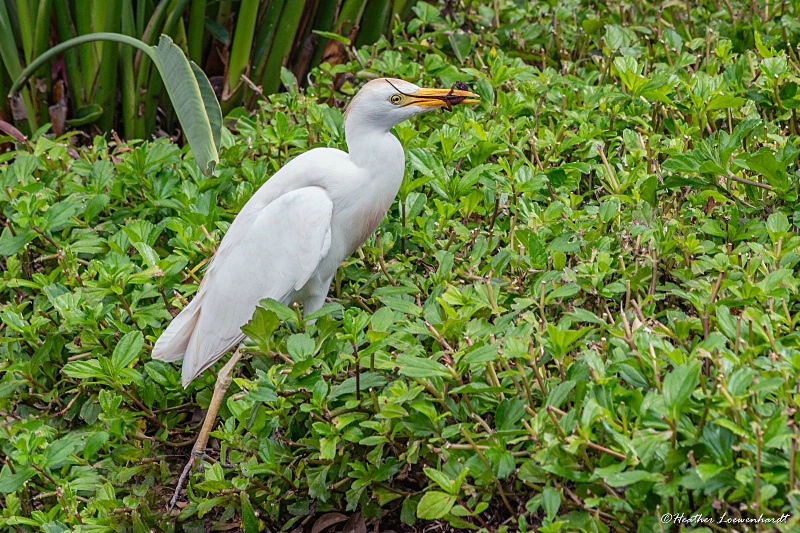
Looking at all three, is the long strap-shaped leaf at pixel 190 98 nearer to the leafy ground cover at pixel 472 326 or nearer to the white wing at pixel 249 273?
the leafy ground cover at pixel 472 326

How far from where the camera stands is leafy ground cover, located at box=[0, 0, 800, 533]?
170 cm

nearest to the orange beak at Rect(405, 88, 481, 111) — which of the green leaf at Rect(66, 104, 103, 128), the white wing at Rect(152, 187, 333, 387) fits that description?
the white wing at Rect(152, 187, 333, 387)

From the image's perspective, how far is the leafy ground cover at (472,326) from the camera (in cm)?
170

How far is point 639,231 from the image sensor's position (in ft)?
7.73

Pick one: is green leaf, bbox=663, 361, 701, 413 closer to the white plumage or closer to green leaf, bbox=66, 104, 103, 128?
the white plumage

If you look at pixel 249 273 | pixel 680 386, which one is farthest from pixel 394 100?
pixel 680 386

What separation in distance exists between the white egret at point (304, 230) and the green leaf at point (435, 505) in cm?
88

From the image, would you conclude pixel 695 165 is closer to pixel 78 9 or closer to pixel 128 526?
pixel 128 526

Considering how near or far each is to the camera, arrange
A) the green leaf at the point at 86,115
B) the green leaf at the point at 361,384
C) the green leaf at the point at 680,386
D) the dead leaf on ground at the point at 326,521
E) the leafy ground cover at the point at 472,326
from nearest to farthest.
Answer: the green leaf at the point at 680,386 → the leafy ground cover at the point at 472,326 → the green leaf at the point at 361,384 → the dead leaf on ground at the point at 326,521 → the green leaf at the point at 86,115

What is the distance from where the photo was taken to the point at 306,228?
2518 millimetres

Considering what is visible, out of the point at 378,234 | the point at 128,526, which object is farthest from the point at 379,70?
the point at 128,526

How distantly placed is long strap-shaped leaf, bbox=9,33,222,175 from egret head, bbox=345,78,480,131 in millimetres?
639

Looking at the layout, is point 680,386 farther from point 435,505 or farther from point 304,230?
point 304,230

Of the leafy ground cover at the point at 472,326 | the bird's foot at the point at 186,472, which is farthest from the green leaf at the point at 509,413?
the bird's foot at the point at 186,472
